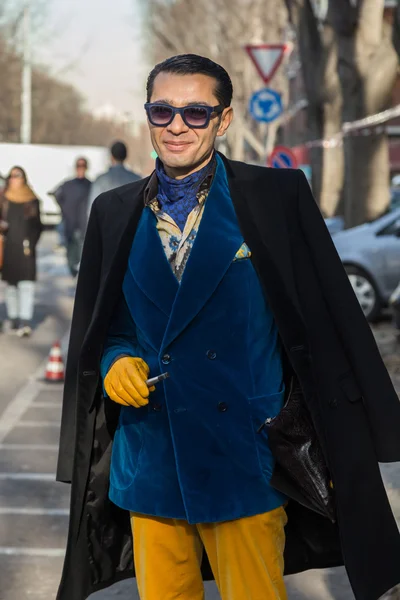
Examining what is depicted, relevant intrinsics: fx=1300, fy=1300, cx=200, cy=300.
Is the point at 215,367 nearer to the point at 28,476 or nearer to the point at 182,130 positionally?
the point at 182,130

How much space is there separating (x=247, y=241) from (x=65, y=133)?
3429 inches

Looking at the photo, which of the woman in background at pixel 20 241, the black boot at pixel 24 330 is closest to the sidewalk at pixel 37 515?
the black boot at pixel 24 330

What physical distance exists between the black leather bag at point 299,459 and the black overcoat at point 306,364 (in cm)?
4

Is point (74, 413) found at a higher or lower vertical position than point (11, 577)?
higher

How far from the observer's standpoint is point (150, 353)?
322 cm

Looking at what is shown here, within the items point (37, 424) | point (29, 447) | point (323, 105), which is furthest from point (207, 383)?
point (323, 105)

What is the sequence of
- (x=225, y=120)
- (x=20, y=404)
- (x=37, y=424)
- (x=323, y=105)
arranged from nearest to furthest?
(x=225, y=120)
(x=37, y=424)
(x=20, y=404)
(x=323, y=105)

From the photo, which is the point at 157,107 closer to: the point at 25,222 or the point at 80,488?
the point at 80,488

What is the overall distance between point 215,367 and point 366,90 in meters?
15.2

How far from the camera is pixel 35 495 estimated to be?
6.80 metres

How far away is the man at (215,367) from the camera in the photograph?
315 cm

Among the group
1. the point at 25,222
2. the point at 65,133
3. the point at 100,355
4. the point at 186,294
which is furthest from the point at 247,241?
the point at 65,133

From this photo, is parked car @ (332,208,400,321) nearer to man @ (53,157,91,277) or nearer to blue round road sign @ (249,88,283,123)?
man @ (53,157,91,277)

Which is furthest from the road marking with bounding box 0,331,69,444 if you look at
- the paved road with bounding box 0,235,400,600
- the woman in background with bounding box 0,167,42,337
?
the woman in background with bounding box 0,167,42,337
